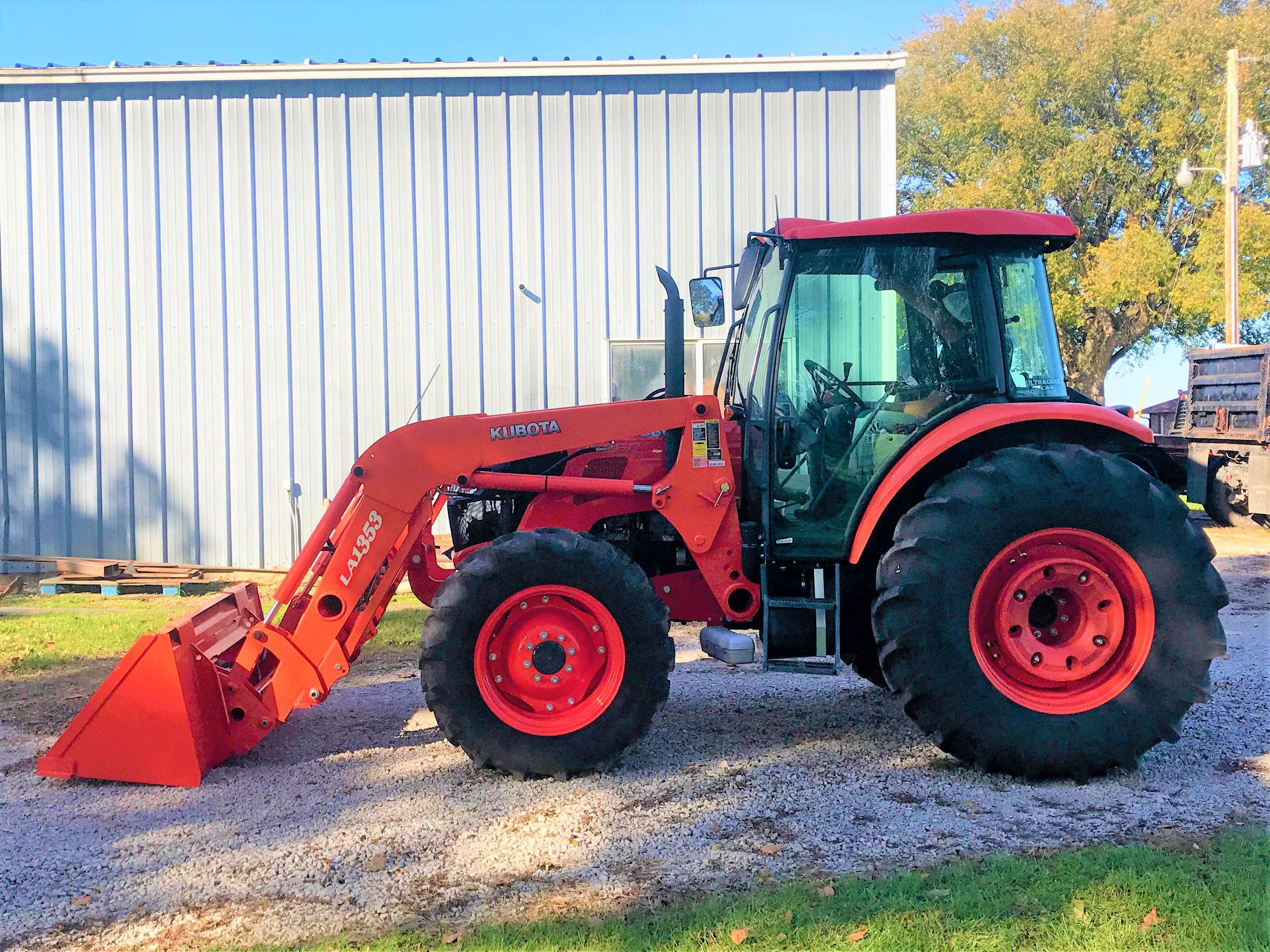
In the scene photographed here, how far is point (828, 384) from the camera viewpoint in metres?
4.60

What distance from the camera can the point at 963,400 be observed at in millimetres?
4496

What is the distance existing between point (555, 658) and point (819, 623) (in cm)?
118

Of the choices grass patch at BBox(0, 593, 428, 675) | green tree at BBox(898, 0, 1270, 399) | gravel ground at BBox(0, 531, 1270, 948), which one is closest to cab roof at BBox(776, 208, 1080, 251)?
gravel ground at BBox(0, 531, 1270, 948)

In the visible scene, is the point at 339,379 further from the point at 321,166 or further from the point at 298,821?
the point at 298,821

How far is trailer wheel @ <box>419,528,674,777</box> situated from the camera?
13.8 feet

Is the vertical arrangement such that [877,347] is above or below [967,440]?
above

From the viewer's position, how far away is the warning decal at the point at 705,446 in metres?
4.63

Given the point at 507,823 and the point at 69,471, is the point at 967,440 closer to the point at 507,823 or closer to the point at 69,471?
the point at 507,823

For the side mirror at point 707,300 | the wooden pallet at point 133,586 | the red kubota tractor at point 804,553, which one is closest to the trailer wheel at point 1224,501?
the red kubota tractor at point 804,553

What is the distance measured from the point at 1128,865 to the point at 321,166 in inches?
371

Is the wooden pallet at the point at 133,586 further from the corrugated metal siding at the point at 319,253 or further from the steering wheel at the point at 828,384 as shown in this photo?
the steering wheel at the point at 828,384

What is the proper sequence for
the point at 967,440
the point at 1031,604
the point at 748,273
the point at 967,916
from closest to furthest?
1. the point at 967,916
2. the point at 1031,604
3. the point at 967,440
4. the point at 748,273

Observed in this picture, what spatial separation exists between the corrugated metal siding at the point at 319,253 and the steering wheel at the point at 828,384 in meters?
5.68

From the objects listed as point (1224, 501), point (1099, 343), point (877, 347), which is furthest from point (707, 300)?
point (1099, 343)
